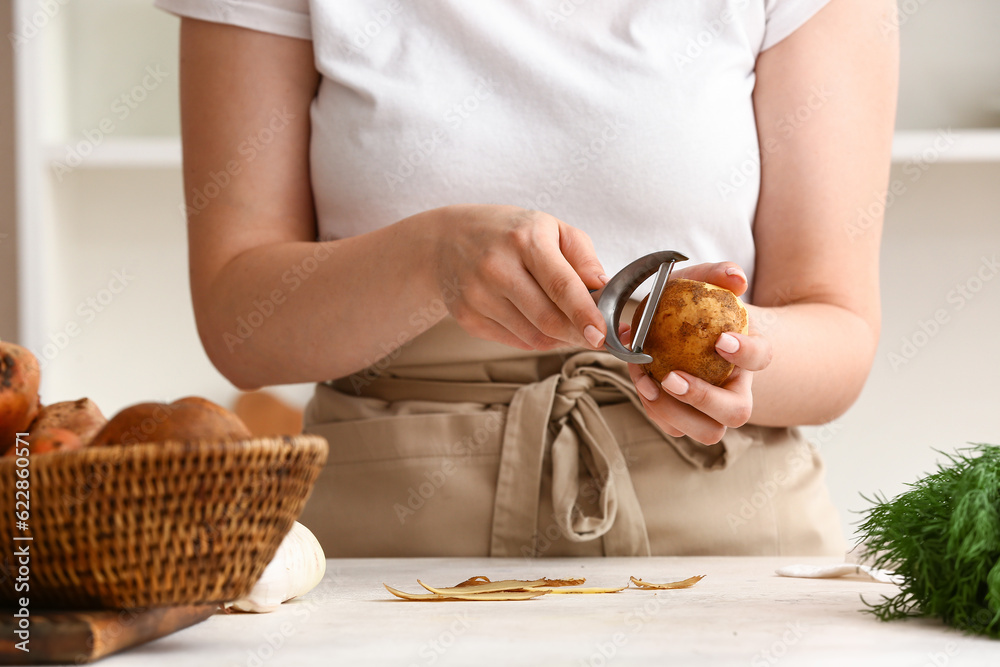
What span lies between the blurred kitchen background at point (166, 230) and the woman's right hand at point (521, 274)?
4.01ft

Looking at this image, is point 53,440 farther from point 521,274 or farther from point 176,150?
point 176,150

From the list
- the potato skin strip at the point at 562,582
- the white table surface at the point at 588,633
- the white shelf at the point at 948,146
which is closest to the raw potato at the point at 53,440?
the white table surface at the point at 588,633

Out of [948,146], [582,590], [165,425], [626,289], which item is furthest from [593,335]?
[948,146]

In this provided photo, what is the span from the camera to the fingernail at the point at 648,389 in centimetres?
69

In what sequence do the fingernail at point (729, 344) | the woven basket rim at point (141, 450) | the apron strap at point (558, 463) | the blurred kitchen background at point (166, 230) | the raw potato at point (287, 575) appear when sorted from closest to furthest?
the woven basket rim at point (141, 450), the raw potato at point (287, 575), the fingernail at point (729, 344), the apron strap at point (558, 463), the blurred kitchen background at point (166, 230)

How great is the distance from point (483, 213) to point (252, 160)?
40cm

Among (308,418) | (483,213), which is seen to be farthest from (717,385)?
(308,418)

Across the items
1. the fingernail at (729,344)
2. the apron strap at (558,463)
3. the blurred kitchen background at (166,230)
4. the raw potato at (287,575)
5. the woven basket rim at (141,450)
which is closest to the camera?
the woven basket rim at (141,450)

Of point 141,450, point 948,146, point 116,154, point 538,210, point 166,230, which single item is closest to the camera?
point 141,450

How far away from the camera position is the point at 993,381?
1848 mm

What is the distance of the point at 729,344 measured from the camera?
0.64 m

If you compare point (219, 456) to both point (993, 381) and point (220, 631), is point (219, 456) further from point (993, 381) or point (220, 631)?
point (993, 381)

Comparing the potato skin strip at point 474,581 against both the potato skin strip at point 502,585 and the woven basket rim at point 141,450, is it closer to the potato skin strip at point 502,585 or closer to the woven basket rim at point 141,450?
the potato skin strip at point 502,585

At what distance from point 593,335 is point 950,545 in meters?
A: 0.24
